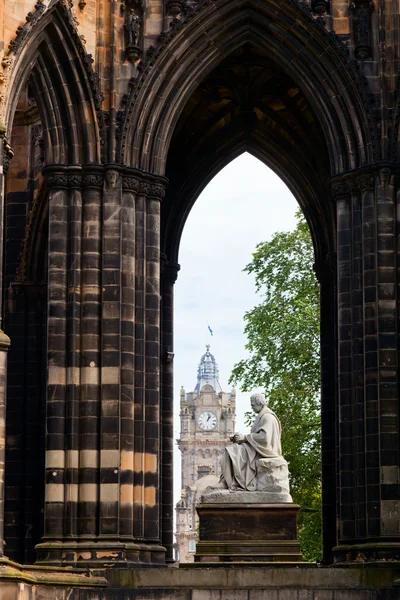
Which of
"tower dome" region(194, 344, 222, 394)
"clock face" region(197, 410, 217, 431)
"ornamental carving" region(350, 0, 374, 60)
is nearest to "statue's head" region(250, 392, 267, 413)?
"ornamental carving" region(350, 0, 374, 60)

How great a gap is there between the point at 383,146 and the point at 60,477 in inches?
339

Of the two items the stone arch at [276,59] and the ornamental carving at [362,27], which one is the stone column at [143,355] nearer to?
the stone arch at [276,59]

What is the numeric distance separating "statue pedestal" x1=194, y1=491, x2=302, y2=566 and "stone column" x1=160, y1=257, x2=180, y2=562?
21.3 feet

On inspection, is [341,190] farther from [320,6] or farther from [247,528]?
[247,528]

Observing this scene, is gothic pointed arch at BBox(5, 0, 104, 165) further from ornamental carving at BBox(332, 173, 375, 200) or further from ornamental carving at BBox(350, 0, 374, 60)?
ornamental carving at BBox(350, 0, 374, 60)

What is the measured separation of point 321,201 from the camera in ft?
137

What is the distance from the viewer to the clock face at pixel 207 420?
533 ft

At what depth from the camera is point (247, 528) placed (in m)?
33.7

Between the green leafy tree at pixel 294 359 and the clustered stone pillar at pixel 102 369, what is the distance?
12.8 m

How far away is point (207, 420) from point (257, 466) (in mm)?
130160

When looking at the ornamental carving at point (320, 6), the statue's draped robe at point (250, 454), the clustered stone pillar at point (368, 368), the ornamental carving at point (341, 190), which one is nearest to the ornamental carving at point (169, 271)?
the ornamental carving at point (341, 190)

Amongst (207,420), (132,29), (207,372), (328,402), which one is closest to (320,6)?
(132,29)

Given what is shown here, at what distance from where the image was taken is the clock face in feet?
533

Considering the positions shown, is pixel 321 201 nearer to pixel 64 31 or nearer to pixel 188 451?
pixel 64 31
